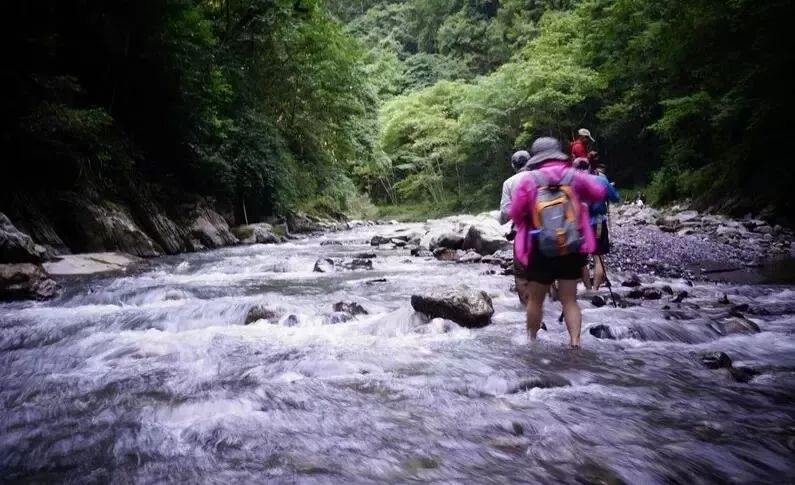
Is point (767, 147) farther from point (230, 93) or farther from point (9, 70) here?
point (9, 70)

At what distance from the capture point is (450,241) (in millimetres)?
12445

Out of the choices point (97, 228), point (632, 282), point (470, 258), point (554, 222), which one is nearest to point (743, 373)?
point (554, 222)

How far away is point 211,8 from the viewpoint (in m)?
17.7

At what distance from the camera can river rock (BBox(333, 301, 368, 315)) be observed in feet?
18.9

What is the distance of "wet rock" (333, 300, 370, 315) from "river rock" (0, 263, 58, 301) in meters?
4.31

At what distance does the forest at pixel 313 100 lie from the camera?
993 cm

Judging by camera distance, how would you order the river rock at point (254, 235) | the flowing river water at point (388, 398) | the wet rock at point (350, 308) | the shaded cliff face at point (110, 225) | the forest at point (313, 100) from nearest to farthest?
the flowing river water at point (388, 398) → the wet rock at point (350, 308) → the shaded cliff face at point (110, 225) → the forest at point (313, 100) → the river rock at point (254, 235)

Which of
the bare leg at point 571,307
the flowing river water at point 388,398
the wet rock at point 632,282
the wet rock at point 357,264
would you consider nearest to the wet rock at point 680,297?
the flowing river water at point 388,398

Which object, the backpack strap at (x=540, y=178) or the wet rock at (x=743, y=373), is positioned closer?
the wet rock at (x=743, y=373)

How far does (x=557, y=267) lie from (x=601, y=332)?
1248 mm

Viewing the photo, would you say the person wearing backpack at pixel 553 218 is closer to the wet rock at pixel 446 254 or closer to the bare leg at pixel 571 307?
the bare leg at pixel 571 307

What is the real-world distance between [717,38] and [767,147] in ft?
9.64

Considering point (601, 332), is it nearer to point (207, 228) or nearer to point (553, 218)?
point (553, 218)

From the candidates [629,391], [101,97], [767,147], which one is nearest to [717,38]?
[767,147]
